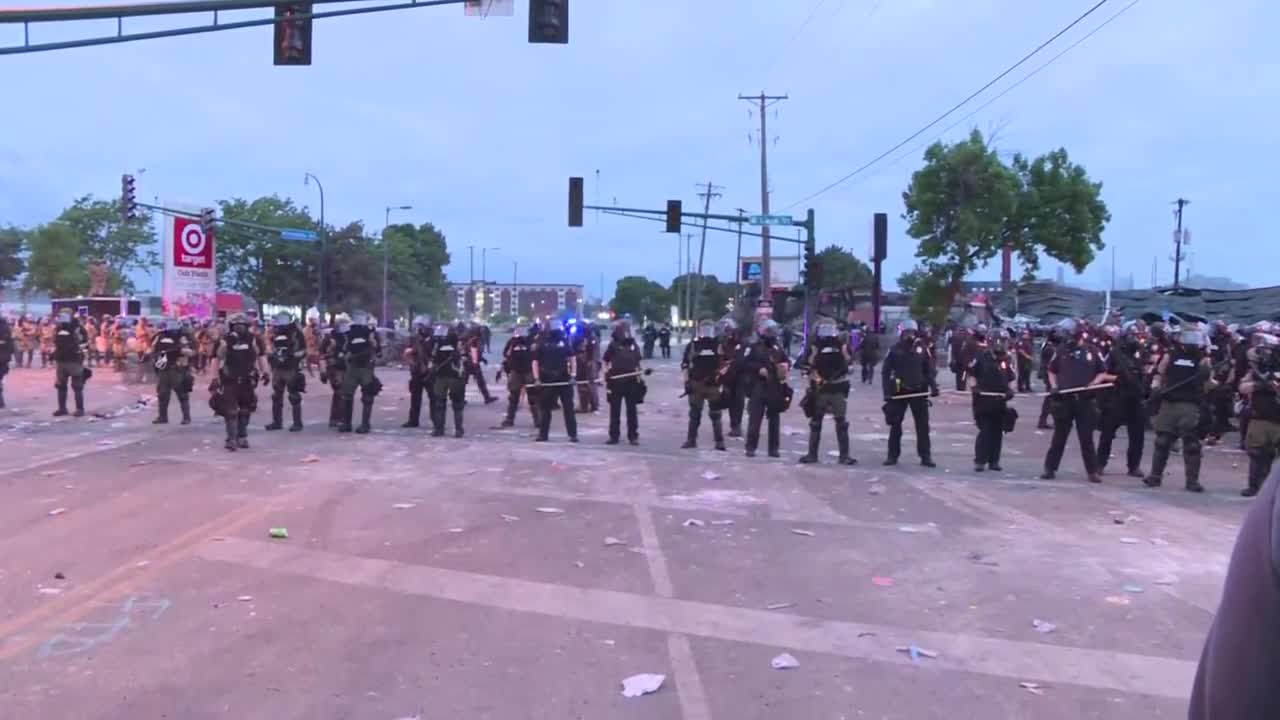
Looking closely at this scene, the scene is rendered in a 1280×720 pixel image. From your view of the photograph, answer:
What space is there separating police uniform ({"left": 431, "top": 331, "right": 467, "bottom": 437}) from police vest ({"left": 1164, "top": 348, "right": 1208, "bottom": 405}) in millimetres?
10680

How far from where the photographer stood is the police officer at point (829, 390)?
50.6 feet

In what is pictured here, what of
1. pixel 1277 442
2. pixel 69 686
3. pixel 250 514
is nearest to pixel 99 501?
pixel 250 514

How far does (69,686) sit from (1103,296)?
1464 inches

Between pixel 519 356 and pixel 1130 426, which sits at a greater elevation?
pixel 519 356

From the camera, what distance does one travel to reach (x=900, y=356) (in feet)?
50.2

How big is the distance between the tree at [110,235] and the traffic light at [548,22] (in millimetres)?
67851

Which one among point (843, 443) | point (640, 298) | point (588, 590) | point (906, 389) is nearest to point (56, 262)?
point (843, 443)

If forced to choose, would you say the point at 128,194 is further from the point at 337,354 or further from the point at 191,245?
the point at 337,354

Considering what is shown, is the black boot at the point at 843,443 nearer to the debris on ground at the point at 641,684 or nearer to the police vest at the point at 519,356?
the police vest at the point at 519,356

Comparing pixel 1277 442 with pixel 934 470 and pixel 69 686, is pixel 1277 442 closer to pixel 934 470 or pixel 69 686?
pixel 934 470

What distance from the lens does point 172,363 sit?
62.1 ft

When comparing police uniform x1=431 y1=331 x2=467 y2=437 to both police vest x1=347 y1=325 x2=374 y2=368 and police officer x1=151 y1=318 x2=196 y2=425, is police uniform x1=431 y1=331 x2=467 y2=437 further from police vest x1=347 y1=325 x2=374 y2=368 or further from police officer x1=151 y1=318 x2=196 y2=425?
police officer x1=151 y1=318 x2=196 y2=425

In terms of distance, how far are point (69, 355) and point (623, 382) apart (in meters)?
10.3

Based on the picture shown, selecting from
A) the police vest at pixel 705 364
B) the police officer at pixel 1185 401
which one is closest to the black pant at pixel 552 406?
the police vest at pixel 705 364
